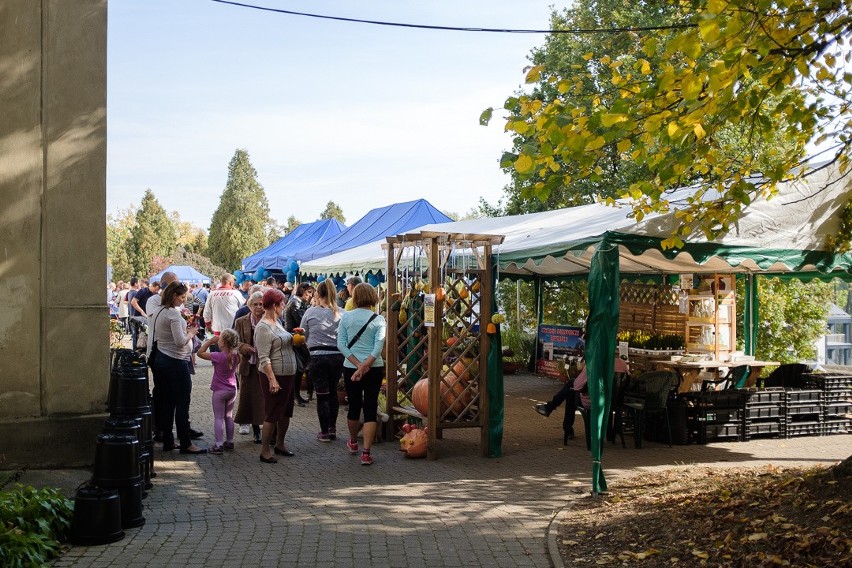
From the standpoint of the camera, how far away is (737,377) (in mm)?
13023

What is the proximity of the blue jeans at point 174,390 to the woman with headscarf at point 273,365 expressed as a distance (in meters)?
0.81

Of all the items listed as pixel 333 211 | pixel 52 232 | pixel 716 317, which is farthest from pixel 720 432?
pixel 333 211

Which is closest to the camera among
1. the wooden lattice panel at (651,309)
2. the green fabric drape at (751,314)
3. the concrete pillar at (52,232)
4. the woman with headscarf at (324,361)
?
the concrete pillar at (52,232)

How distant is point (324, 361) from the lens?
10.5 meters

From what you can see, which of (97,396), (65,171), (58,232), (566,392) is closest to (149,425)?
(97,396)

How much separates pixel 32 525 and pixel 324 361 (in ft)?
16.3

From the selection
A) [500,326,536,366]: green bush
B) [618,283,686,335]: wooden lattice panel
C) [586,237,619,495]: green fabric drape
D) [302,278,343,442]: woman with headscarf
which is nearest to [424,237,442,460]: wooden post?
[302,278,343,442]: woman with headscarf

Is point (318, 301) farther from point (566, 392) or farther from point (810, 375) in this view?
point (810, 375)

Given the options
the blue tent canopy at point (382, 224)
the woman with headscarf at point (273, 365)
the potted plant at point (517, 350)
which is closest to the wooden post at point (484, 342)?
the woman with headscarf at point (273, 365)

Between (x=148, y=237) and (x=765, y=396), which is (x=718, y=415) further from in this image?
(x=148, y=237)

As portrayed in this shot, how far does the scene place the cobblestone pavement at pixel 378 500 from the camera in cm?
586

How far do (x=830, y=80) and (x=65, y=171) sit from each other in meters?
6.85

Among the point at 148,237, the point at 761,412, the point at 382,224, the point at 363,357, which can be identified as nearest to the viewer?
the point at 363,357

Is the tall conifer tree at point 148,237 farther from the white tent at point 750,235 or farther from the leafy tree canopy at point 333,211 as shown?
the white tent at point 750,235
